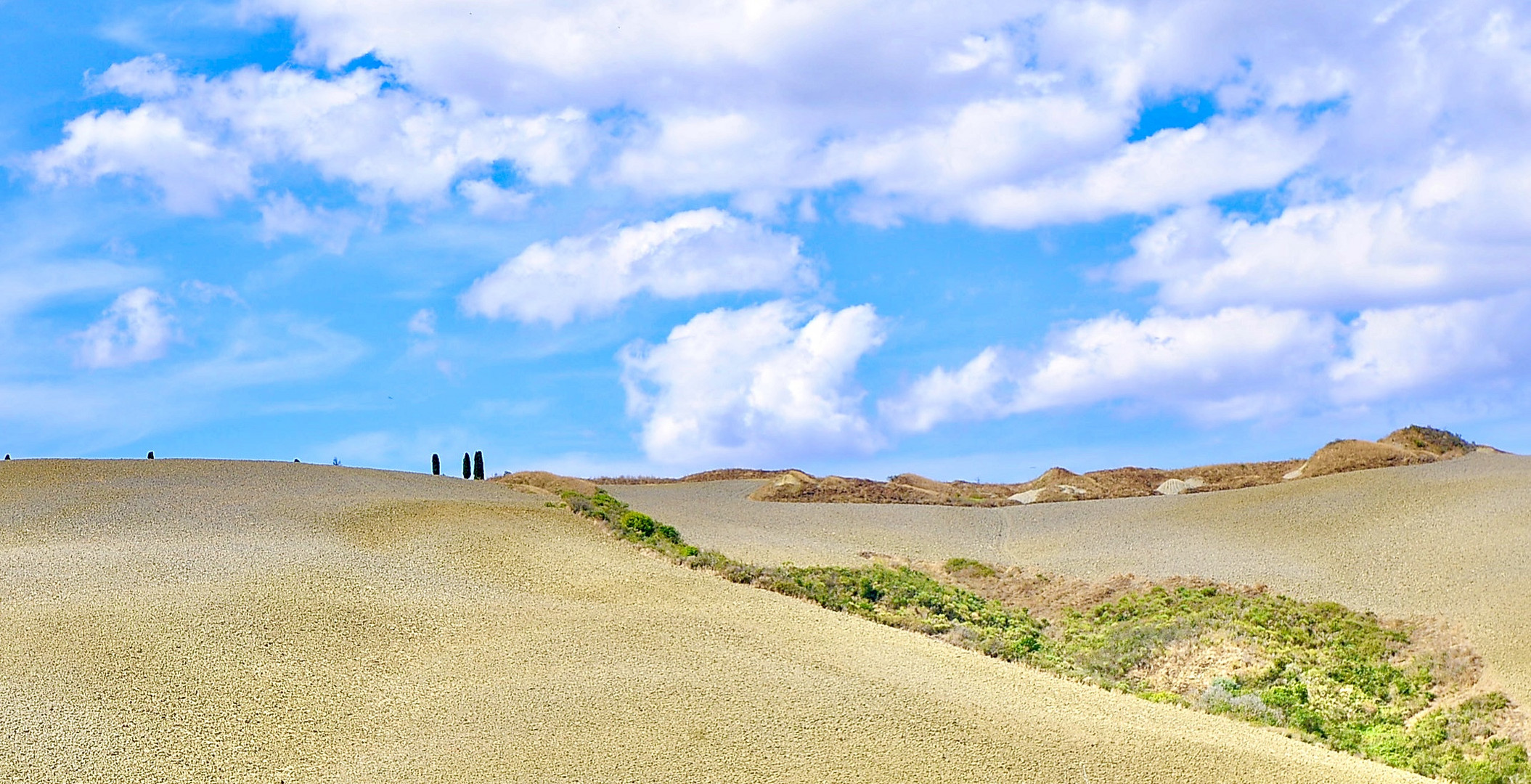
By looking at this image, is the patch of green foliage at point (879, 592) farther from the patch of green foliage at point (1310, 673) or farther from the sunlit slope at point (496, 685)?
the sunlit slope at point (496, 685)

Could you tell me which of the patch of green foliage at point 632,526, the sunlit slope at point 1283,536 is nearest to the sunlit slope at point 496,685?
the patch of green foliage at point 632,526

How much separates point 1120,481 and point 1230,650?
2410cm

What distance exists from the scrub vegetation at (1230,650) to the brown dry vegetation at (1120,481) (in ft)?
47.6

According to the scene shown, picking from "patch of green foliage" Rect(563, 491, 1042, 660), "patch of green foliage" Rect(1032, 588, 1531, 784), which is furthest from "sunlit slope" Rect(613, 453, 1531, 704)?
"patch of green foliage" Rect(563, 491, 1042, 660)

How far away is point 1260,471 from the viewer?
135 ft

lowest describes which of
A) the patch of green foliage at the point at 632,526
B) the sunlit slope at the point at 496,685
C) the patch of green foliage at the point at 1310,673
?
the patch of green foliage at the point at 1310,673

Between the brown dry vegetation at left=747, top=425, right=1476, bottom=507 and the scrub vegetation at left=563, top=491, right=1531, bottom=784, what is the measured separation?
571 inches

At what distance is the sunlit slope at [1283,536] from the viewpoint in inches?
872

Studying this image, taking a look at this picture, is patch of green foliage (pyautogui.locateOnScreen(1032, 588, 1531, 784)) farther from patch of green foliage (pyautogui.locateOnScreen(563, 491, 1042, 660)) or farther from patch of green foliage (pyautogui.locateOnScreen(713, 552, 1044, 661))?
patch of green foliage (pyautogui.locateOnScreen(563, 491, 1042, 660))

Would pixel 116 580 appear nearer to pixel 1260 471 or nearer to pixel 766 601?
pixel 766 601

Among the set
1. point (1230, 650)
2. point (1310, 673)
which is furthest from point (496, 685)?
point (1310, 673)

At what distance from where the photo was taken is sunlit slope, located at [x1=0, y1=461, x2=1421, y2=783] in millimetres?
11359

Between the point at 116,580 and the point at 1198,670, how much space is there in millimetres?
15314

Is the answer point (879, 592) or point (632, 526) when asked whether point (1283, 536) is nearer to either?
point (879, 592)
